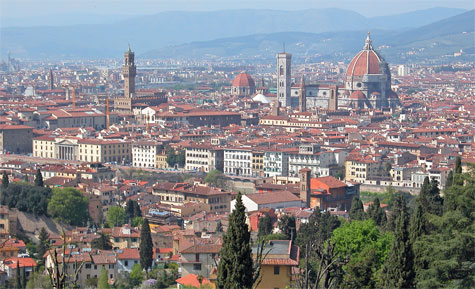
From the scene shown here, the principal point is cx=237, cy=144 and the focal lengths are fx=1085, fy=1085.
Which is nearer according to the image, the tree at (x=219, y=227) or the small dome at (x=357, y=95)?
the tree at (x=219, y=227)

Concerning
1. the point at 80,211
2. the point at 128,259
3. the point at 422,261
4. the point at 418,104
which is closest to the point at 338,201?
the point at 80,211

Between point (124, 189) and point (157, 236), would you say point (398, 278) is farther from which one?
point (124, 189)

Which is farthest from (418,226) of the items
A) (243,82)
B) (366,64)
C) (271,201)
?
(243,82)

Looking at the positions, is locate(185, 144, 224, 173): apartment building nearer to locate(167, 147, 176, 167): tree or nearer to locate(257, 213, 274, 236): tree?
locate(167, 147, 176, 167): tree

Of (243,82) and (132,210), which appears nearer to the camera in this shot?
(132,210)

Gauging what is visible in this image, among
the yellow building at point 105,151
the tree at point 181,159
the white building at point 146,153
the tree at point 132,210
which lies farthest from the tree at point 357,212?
the yellow building at point 105,151

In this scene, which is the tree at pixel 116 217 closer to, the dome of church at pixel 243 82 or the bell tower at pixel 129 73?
the bell tower at pixel 129 73

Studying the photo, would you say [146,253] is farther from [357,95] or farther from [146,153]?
[357,95]
